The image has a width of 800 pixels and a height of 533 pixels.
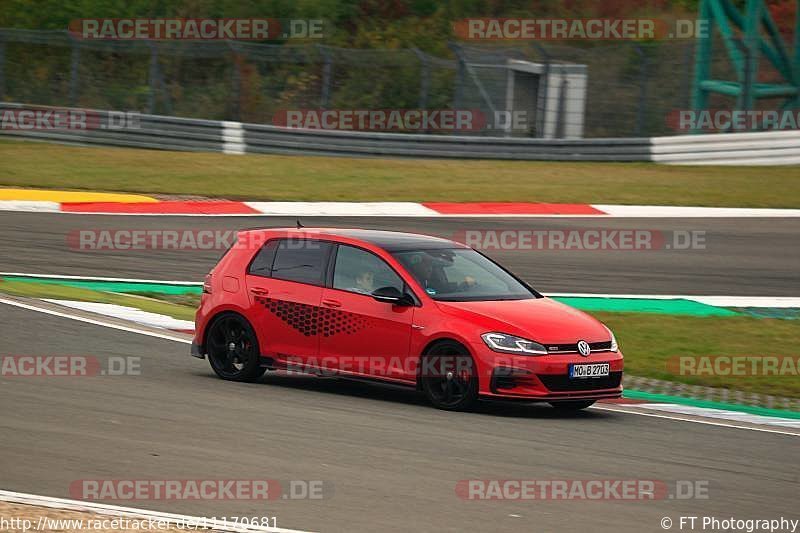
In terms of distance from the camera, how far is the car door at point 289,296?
1146cm

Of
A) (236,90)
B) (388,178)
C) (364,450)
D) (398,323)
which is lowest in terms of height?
(364,450)

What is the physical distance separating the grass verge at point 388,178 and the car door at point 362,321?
44.2 ft

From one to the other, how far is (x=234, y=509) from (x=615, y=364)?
4.66 m

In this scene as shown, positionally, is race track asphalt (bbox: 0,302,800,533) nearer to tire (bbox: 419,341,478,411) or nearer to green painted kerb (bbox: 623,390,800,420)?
tire (bbox: 419,341,478,411)

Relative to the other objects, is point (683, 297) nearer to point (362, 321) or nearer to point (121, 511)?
point (362, 321)

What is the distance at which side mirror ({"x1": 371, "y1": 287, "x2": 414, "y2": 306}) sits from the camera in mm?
11016

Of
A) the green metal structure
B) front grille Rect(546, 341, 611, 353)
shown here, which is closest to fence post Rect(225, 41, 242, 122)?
the green metal structure

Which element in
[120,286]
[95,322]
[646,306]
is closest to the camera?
[95,322]

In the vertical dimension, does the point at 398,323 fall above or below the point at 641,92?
below

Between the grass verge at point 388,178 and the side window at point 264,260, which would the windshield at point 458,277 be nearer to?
the side window at point 264,260

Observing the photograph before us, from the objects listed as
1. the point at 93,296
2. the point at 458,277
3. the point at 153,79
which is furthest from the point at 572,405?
the point at 153,79

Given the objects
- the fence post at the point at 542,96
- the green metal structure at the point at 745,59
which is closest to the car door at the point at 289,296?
the fence post at the point at 542,96

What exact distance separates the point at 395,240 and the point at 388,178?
52.7ft

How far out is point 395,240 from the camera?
11.7 meters
